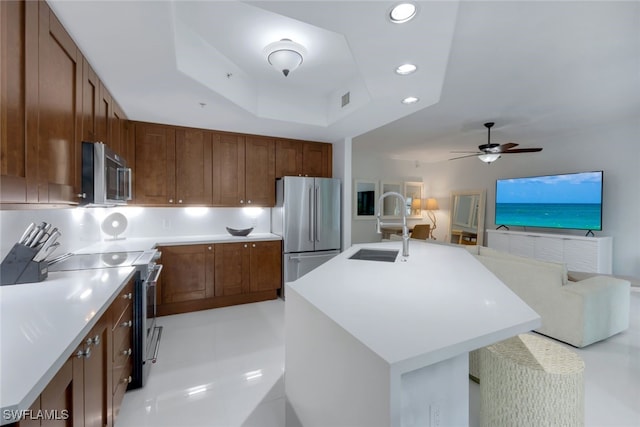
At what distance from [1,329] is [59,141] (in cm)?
100

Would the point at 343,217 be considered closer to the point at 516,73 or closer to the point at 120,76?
the point at 516,73

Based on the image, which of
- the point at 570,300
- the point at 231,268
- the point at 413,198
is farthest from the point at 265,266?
the point at 413,198

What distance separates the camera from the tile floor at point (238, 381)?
1808 mm

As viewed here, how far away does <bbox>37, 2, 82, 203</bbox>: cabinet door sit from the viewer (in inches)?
54.0

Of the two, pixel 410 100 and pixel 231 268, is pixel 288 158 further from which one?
pixel 410 100

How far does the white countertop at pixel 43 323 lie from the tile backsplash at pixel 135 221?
47 centimetres

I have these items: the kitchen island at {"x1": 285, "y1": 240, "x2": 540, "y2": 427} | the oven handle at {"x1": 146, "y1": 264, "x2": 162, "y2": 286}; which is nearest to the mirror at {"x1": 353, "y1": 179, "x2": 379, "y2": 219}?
the oven handle at {"x1": 146, "y1": 264, "x2": 162, "y2": 286}

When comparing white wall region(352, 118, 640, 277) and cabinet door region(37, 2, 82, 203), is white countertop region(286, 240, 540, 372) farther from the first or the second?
white wall region(352, 118, 640, 277)

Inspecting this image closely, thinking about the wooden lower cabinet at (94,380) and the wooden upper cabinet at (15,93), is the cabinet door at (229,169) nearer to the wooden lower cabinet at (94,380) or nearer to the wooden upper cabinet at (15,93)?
the wooden lower cabinet at (94,380)

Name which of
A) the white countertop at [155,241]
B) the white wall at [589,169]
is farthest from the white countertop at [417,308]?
the white wall at [589,169]

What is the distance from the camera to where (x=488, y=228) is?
20.9 ft

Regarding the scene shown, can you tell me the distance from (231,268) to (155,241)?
0.96 metres

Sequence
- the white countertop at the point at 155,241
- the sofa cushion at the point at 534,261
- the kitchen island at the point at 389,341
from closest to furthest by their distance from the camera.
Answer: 1. the kitchen island at the point at 389,341
2. the sofa cushion at the point at 534,261
3. the white countertop at the point at 155,241

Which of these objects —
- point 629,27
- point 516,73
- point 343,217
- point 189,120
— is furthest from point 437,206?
point 189,120
